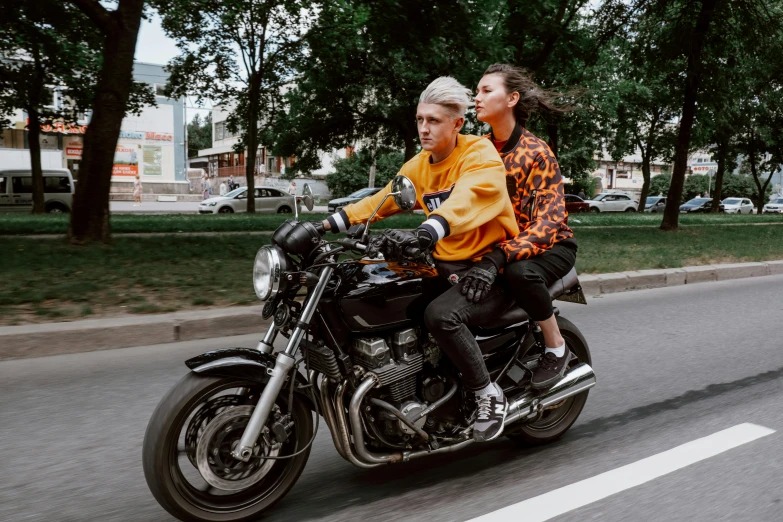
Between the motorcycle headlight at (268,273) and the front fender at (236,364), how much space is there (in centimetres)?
25

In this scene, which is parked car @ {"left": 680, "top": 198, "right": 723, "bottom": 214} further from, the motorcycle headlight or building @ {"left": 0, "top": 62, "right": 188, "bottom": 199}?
the motorcycle headlight

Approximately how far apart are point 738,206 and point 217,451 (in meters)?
54.5

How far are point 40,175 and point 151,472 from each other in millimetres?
25343

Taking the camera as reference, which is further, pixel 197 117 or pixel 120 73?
pixel 197 117

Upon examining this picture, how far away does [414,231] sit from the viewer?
8.74ft

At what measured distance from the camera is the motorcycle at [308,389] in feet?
8.39

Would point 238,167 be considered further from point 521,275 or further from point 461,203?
point 461,203

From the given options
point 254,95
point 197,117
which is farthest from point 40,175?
point 197,117

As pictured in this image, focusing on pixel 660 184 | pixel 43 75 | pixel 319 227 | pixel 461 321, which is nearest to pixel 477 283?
pixel 461 321

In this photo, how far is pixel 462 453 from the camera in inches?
141

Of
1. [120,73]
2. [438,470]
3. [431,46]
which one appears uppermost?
[431,46]

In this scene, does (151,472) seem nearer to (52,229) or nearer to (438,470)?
(438,470)

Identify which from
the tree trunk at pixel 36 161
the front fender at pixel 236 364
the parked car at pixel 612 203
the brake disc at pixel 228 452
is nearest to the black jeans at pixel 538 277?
the front fender at pixel 236 364

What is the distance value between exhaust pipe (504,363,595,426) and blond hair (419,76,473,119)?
1.41m
